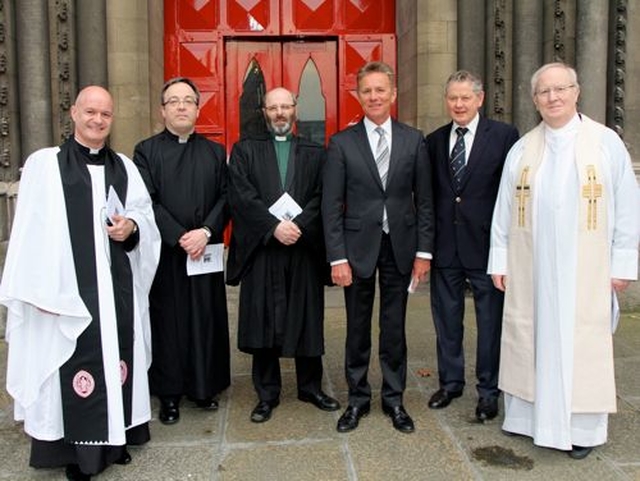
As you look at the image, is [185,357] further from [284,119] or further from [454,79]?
[454,79]

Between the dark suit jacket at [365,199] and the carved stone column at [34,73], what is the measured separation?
4.27 metres

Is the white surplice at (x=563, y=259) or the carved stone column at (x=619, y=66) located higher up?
the carved stone column at (x=619, y=66)

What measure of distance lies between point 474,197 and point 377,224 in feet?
2.25

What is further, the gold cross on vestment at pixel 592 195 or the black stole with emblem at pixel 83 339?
the gold cross on vestment at pixel 592 195

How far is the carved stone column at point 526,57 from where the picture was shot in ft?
24.5

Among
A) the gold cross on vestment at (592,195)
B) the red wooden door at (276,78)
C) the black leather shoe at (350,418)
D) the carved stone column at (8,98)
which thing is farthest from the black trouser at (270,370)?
the red wooden door at (276,78)

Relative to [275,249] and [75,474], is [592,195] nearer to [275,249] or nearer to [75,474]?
[275,249]

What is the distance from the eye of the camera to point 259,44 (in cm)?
838

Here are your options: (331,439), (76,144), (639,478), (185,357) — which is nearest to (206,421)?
(185,357)

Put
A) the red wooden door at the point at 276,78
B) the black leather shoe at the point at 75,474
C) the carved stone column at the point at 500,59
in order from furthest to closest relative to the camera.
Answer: the red wooden door at the point at 276,78
the carved stone column at the point at 500,59
the black leather shoe at the point at 75,474

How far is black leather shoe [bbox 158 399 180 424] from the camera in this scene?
419 cm

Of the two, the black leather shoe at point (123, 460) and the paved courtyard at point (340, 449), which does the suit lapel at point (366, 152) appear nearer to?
the paved courtyard at point (340, 449)

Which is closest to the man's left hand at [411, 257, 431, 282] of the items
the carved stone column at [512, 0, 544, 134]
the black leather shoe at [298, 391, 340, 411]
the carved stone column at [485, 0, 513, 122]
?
the black leather shoe at [298, 391, 340, 411]

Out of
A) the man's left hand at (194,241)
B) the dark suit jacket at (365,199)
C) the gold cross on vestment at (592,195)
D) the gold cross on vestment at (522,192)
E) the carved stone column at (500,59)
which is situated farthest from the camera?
the carved stone column at (500,59)
